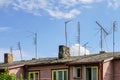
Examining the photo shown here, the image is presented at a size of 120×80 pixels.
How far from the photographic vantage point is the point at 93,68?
3441 centimetres

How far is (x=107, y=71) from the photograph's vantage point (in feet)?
114

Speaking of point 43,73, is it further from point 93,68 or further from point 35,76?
point 93,68

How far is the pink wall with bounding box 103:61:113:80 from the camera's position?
34.2 meters

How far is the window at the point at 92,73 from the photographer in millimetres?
34281

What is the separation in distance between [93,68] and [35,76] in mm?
7649

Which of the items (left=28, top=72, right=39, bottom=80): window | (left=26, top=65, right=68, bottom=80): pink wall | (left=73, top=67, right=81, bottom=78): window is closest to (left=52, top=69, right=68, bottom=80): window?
(left=26, top=65, right=68, bottom=80): pink wall

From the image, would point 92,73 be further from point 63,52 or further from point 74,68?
point 63,52

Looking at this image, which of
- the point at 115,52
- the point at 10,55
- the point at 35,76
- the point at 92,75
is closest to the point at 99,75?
the point at 92,75

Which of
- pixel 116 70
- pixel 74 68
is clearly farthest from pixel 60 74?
pixel 116 70

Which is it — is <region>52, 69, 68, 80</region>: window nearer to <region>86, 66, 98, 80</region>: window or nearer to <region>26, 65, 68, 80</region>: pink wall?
<region>26, 65, 68, 80</region>: pink wall

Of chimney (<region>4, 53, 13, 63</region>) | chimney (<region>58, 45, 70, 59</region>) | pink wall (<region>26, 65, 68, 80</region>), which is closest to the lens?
pink wall (<region>26, 65, 68, 80</region>)

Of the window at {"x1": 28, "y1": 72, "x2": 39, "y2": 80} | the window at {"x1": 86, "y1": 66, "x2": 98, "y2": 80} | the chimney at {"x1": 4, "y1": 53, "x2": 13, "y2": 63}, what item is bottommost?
the window at {"x1": 28, "y1": 72, "x2": 39, "y2": 80}

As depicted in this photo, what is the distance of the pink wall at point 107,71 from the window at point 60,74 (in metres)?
4.28

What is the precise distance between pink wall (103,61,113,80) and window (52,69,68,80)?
14.0 ft
